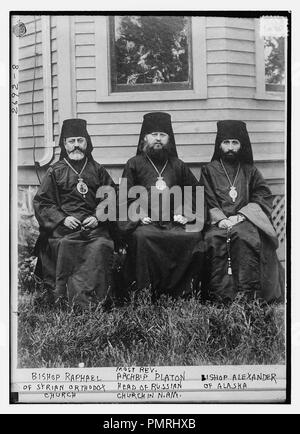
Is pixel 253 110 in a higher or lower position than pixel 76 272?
higher

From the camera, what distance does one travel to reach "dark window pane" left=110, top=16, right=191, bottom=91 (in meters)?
7.95

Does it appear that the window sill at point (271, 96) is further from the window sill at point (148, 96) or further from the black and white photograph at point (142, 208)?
the window sill at point (148, 96)

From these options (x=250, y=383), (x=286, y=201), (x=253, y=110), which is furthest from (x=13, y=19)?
(x=250, y=383)

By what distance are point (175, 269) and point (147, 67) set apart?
1611 millimetres

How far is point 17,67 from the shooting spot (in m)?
7.95

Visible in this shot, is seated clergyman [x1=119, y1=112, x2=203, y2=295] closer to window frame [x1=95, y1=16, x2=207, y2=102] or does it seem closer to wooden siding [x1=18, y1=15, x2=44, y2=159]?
window frame [x1=95, y1=16, x2=207, y2=102]

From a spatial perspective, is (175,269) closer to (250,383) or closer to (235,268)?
(235,268)

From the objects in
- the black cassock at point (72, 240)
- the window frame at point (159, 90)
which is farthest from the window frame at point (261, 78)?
the black cassock at point (72, 240)

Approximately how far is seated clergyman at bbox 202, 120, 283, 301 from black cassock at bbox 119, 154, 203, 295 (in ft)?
0.48

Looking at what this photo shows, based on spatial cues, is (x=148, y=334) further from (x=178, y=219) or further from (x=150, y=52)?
(x=150, y=52)

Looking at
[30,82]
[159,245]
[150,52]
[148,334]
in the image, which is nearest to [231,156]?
[159,245]

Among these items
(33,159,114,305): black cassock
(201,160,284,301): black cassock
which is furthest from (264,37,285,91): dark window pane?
(33,159,114,305): black cassock

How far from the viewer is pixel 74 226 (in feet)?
26.1

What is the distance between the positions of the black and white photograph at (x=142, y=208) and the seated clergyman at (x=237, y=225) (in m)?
0.02
